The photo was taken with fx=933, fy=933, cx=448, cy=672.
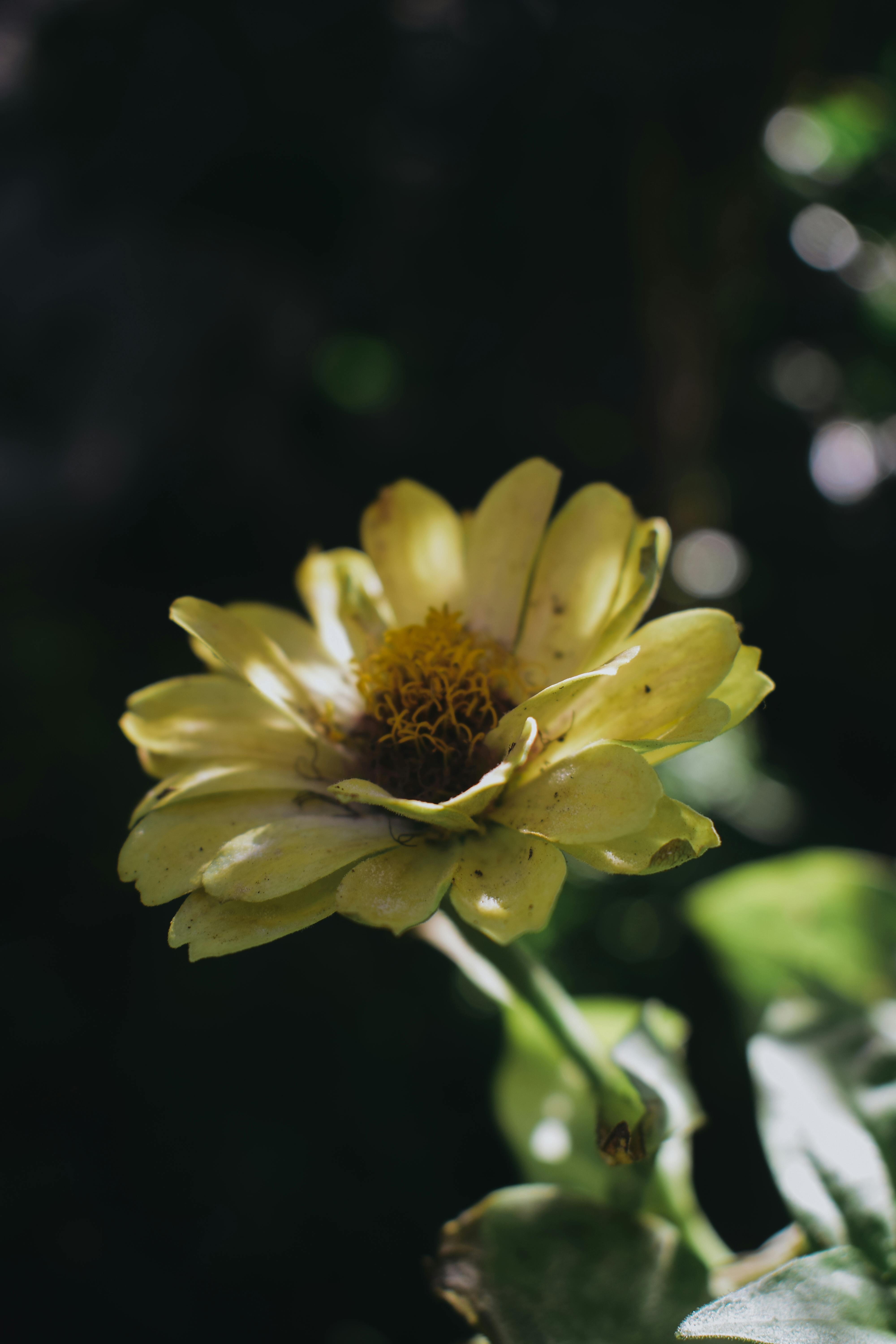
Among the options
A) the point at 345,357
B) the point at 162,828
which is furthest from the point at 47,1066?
the point at 345,357

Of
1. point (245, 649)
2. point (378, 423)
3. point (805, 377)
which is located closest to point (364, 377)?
point (378, 423)

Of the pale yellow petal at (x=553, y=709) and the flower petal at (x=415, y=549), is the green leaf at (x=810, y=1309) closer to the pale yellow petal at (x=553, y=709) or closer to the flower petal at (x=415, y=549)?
the pale yellow petal at (x=553, y=709)

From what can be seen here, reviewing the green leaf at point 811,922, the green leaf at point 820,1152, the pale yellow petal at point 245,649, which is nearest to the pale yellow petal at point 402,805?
the pale yellow petal at point 245,649

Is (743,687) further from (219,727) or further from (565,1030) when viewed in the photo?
(219,727)

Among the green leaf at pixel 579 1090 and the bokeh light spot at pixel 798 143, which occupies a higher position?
the bokeh light spot at pixel 798 143

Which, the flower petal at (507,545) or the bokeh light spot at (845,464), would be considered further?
the bokeh light spot at (845,464)

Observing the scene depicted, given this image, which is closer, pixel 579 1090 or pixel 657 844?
pixel 657 844
